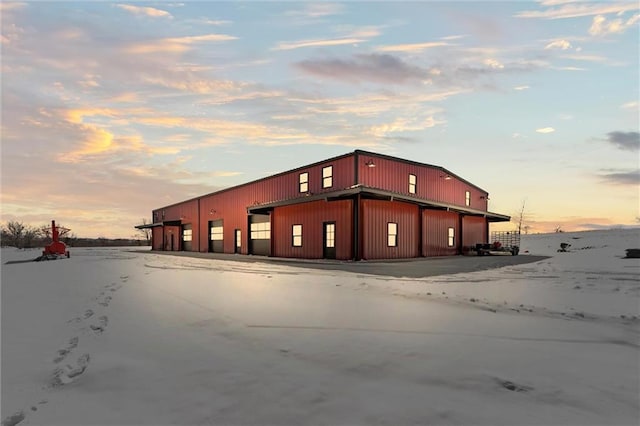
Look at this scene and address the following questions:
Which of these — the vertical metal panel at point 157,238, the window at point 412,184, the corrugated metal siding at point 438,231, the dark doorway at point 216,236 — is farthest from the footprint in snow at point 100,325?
the vertical metal panel at point 157,238

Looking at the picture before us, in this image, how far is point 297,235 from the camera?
23.3 meters

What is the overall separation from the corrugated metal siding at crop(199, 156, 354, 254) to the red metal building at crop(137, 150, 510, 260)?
67mm

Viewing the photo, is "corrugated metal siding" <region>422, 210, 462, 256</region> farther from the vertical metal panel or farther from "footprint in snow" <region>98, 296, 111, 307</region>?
the vertical metal panel

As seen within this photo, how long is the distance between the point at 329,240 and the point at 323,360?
17.0 metres

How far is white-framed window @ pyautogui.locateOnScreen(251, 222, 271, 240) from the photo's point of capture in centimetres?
2691

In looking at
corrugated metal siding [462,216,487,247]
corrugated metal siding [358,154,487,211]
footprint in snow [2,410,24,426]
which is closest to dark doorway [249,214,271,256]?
corrugated metal siding [358,154,487,211]

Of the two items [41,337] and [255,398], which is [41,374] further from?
[255,398]

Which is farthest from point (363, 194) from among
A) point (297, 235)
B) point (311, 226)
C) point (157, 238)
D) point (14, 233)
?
point (14, 233)

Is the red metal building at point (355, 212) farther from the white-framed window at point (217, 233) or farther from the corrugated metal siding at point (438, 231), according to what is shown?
the white-framed window at point (217, 233)

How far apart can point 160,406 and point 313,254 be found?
18868mm

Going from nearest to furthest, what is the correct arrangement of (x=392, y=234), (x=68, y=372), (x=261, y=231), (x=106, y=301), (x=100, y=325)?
(x=68, y=372), (x=100, y=325), (x=106, y=301), (x=392, y=234), (x=261, y=231)

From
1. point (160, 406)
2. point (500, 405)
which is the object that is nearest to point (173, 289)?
point (160, 406)

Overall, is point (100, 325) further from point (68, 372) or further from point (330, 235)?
point (330, 235)

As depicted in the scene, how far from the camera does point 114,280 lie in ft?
36.2
